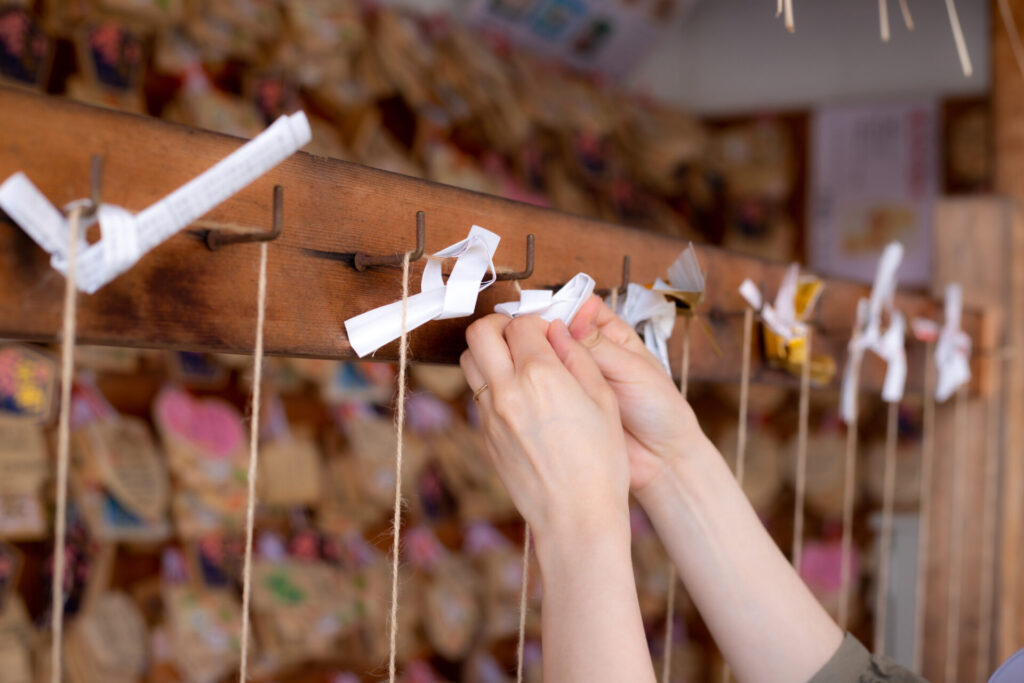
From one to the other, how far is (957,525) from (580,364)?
109 cm

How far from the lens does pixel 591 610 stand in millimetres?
508

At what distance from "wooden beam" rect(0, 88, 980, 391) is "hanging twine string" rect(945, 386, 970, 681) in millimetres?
920

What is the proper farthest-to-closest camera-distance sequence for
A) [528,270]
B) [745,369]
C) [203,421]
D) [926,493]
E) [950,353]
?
[203,421], [926,493], [950,353], [745,369], [528,270]

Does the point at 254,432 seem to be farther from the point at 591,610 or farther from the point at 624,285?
the point at 624,285

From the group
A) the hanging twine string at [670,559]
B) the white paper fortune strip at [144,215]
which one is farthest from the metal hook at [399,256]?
the hanging twine string at [670,559]

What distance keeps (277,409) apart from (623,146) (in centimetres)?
129

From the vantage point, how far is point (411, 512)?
1.97 metres

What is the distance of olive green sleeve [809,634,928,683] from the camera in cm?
75

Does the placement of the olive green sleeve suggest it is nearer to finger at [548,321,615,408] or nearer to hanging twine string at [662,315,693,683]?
hanging twine string at [662,315,693,683]

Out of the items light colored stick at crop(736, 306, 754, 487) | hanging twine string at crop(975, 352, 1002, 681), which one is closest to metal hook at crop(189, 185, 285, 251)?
light colored stick at crop(736, 306, 754, 487)

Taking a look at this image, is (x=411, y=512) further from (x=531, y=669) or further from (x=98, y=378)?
(x=98, y=378)

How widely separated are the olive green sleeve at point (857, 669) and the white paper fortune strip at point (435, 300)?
0.45m

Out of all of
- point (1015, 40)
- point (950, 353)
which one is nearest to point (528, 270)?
point (950, 353)

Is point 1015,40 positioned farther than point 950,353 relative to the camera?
Yes
